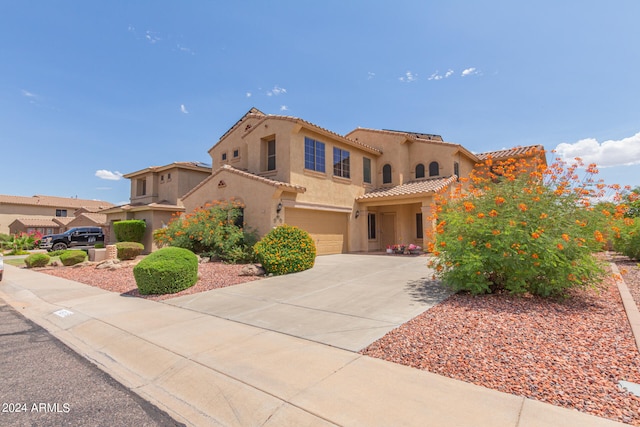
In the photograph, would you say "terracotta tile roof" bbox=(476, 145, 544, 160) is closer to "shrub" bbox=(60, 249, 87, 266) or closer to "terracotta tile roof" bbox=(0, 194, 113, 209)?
"shrub" bbox=(60, 249, 87, 266)

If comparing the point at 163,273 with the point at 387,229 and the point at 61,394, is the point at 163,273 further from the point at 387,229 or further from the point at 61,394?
the point at 387,229

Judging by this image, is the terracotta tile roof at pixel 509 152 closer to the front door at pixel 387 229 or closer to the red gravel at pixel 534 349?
the front door at pixel 387 229

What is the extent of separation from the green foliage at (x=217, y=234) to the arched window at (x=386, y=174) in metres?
9.90

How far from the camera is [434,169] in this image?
65.8 feet

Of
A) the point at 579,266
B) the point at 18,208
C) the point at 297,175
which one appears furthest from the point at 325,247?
the point at 18,208

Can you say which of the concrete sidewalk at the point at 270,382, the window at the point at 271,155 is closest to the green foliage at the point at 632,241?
the concrete sidewalk at the point at 270,382

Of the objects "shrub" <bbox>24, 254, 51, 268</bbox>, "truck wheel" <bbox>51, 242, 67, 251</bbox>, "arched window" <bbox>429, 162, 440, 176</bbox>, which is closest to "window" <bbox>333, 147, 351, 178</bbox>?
"arched window" <bbox>429, 162, 440, 176</bbox>

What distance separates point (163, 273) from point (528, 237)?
8825mm

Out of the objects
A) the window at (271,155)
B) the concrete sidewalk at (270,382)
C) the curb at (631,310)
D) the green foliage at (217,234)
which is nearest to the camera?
the concrete sidewalk at (270,382)

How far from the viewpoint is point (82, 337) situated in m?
5.77

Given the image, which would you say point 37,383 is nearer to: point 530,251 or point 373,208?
point 530,251

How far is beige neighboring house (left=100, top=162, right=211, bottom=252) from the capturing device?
22.7 metres

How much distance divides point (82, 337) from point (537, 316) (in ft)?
27.1

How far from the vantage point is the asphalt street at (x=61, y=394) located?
328 centimetres
